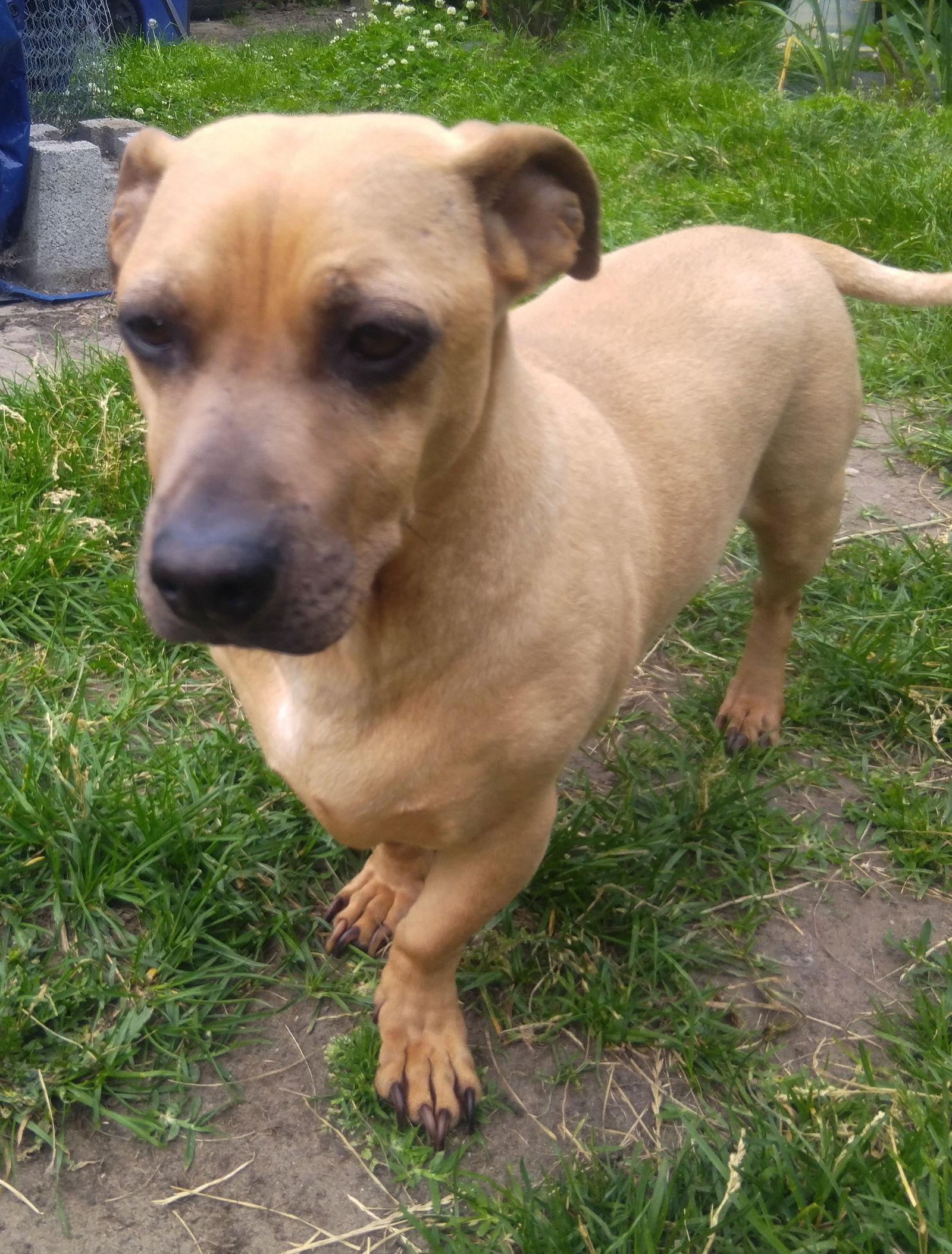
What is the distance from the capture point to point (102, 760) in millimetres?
2941

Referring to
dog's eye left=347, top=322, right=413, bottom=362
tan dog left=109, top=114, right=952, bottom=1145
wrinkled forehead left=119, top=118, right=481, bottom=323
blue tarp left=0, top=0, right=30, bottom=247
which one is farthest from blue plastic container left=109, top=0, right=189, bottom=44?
dog's eye left=347, top=322, right=413, bottom=362

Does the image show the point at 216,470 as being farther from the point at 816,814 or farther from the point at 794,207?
the point at 794,207

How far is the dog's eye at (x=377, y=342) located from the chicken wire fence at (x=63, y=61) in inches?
232

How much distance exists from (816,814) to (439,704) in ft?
5.67

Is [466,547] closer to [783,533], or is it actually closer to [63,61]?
[783,533]

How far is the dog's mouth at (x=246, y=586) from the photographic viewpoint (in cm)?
145

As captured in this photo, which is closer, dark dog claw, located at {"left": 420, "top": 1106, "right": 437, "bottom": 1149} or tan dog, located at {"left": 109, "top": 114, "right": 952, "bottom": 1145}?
tan dog, located at {"left": 109, "top": 114, "right": 952, "bottom": 1145}

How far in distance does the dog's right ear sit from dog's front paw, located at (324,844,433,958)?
1.47 metres

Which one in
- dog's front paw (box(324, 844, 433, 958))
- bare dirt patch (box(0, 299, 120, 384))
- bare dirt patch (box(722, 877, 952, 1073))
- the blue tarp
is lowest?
bare dirt patch (box(722, 877, 952, 1073))

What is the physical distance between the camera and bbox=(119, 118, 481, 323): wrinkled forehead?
151 cm

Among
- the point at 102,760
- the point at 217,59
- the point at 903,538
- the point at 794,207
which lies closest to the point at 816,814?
the point at 903,538

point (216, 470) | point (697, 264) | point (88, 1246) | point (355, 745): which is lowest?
point (88, 1246)

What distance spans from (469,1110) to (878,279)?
257 centimetres

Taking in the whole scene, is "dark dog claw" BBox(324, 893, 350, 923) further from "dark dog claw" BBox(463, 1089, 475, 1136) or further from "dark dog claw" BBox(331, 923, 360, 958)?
"dark dog claw" BBox(463, 1089, 475, 1136)
